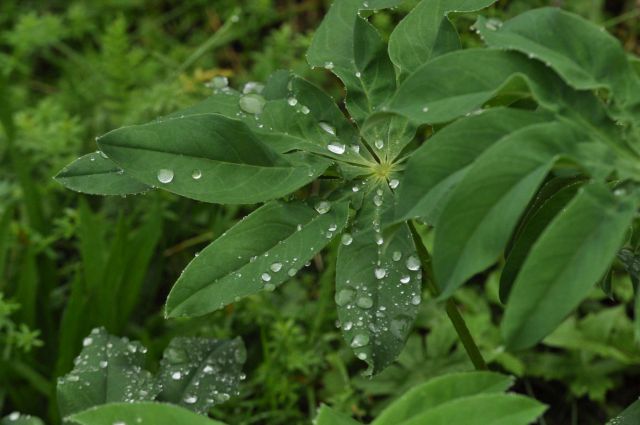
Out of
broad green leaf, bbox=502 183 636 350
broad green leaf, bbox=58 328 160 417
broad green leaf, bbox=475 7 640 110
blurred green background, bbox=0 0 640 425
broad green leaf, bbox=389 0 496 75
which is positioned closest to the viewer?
broad green leaf, bbox=502 183 636 350

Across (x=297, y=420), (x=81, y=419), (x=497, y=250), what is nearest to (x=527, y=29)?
(x=497, y=250)

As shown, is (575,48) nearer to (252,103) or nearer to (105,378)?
(252,103)

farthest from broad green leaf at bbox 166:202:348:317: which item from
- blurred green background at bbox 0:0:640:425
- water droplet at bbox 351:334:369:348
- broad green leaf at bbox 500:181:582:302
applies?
blurred green background at bbox 0:0:640:425

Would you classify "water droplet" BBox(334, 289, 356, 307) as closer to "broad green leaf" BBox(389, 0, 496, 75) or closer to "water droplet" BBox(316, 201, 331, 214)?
"water droplet" BBox(316, 201, 331, 214)

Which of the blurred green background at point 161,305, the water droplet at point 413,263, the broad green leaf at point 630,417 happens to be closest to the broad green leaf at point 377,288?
the water droplet at point 413,263

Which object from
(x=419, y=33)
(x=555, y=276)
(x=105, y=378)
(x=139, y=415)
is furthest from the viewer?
(x=105, y=378)

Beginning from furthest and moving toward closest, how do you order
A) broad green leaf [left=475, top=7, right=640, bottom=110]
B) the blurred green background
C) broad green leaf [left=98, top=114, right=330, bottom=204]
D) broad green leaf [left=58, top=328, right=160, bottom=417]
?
the blurred green background, broad green leaf [left=58, top=328, right=160, bottom=417], broad green leaf [left=98, top=114, right=330, bottom=204], broad green leaf [left=475, top=7, right=640, bottom=110]

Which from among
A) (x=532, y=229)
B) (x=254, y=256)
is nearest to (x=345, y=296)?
(x=254, y=256)
